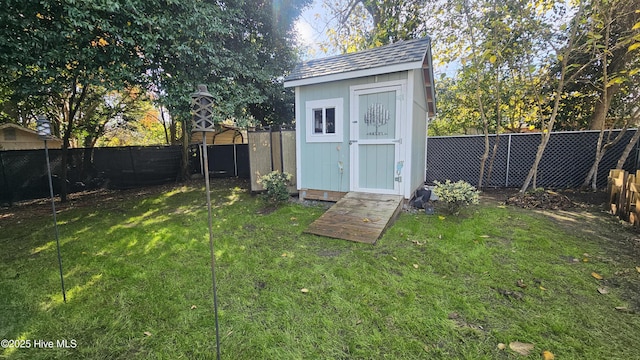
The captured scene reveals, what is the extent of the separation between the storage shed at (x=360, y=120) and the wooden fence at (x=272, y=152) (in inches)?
24.0

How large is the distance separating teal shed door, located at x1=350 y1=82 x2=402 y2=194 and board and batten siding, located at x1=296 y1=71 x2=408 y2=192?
16 centimetres

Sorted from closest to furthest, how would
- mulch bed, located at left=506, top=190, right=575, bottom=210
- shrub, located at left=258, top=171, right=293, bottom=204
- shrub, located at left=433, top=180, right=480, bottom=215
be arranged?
shrub, located at left=433, top=180, right=480, bottom=215 < mulch bed, located at left=506, top=190, right=575, bottom=210 < shrub, located at left=258, top=171, right=293, bottom=204

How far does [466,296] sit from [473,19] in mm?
5973

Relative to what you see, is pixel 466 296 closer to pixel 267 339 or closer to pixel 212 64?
pixel 267 339

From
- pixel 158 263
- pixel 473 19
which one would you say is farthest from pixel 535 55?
pixel 158 263

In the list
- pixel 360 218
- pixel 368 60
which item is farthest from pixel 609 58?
pixel 360 218

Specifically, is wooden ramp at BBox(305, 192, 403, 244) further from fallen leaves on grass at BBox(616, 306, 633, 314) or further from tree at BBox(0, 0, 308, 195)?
tree at BBox(0, 0, 308, 195)

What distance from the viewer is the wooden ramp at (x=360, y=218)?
142 inches

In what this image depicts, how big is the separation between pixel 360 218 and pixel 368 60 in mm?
3056

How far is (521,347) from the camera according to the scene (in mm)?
1697

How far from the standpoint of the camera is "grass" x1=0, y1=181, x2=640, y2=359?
1.76m

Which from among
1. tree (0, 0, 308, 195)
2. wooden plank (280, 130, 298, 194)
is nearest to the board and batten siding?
wooden plank (280, 130, 298, 194)

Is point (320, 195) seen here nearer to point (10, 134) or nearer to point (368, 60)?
point (368, 60)

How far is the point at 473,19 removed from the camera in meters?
5.60
